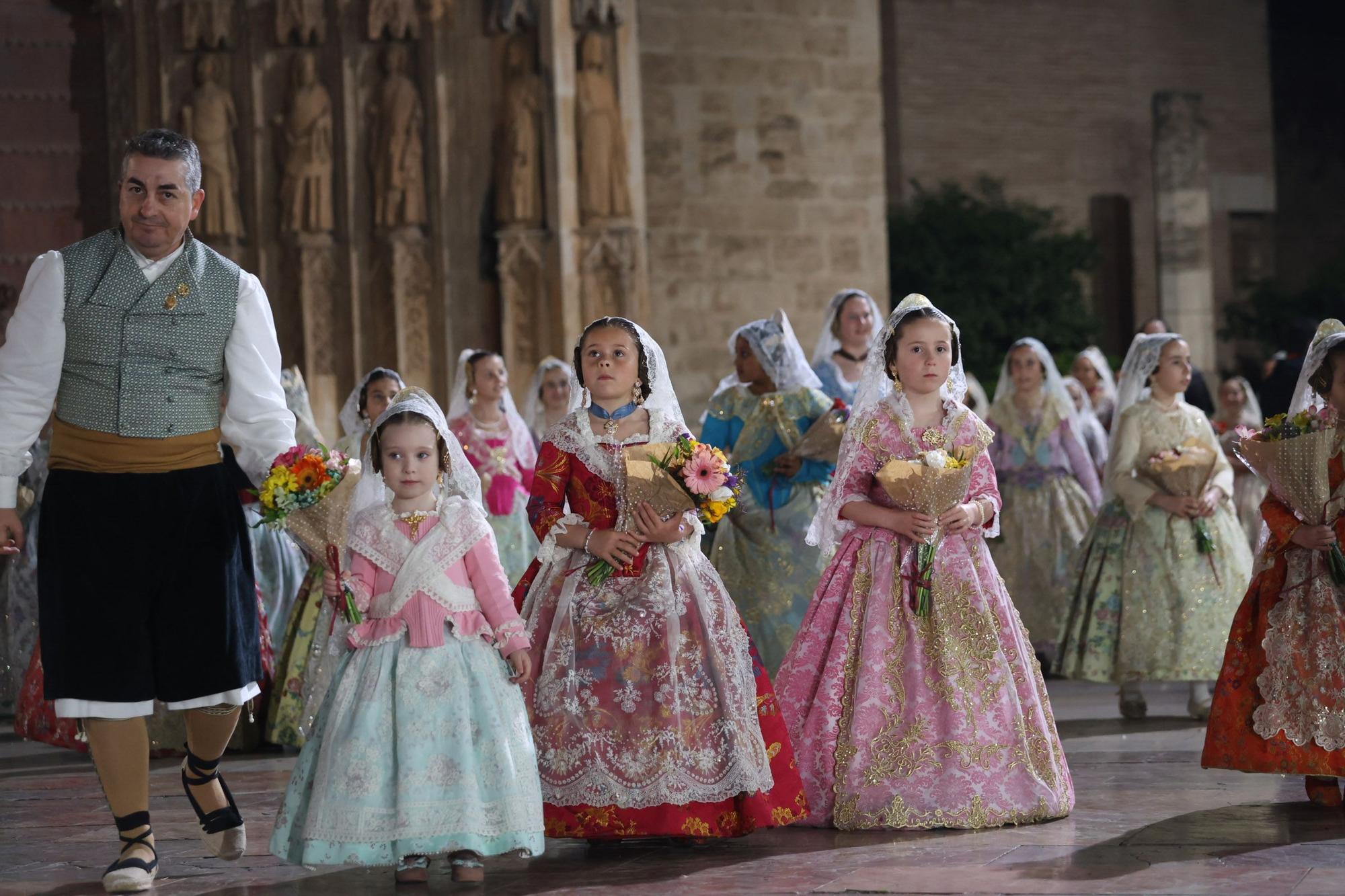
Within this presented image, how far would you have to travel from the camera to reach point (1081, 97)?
2330 centimetres

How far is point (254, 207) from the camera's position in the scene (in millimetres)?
11820

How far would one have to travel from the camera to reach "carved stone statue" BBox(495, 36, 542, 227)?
11.9 metres

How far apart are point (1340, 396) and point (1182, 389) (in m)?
2.43

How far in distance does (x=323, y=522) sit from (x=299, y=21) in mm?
5811

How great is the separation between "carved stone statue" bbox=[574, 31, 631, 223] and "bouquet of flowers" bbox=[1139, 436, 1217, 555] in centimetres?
478

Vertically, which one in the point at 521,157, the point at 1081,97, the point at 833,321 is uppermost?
the point at 1081,97

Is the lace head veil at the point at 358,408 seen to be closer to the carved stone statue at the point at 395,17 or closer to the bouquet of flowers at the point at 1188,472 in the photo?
the bouquet of flowers at the point at 1188,472

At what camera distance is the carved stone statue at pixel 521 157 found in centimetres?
1191

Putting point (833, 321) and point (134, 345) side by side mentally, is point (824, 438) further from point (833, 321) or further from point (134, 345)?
point (134, 345)

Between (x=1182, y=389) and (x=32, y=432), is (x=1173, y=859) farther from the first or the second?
(x=1182, y=389)

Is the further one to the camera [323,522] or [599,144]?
[599,144]

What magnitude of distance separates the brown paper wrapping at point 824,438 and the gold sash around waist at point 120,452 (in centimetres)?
348

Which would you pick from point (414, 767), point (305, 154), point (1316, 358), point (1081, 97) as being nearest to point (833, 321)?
point (1316, 358)

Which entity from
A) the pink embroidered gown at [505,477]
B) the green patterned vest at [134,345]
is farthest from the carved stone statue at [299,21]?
the green patterned vest at [134,345]
